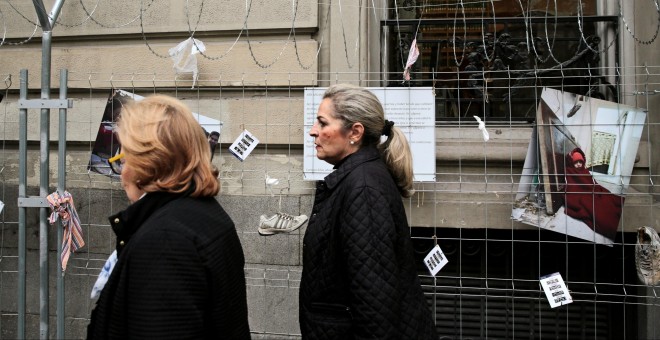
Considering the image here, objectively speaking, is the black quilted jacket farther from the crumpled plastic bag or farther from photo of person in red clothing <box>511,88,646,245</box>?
the crumpled plastic bag

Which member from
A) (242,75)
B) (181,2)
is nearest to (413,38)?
(242,75)

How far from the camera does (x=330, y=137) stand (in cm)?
256

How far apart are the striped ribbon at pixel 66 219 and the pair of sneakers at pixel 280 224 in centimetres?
132

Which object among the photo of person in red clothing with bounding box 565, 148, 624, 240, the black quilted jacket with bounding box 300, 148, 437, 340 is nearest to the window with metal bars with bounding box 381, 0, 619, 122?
the photo of person in red clothing with bounding box 565, 148, 624, 240

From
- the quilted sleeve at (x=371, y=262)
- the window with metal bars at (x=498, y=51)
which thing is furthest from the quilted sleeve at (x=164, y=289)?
the window with metal bars at (x=498, y=51)

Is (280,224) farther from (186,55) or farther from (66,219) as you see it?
(186,55)

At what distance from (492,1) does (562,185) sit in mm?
1765

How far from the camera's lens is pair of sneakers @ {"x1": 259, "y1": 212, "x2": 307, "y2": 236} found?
423 cm

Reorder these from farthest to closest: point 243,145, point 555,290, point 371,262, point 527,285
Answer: point 527,285 → point 243,145 → point 555,290 → point 371,262

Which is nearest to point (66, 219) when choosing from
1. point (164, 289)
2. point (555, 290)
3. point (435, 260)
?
point (164, 289)

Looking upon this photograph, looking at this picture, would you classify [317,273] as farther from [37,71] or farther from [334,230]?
[37,71]

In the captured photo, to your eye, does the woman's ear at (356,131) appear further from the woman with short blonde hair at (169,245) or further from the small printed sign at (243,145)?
the small printed sign at (243,145)

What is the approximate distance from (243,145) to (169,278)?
2840 mm

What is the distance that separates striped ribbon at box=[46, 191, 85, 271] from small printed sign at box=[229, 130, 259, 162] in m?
1.26
